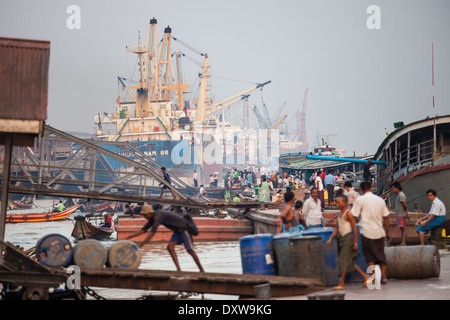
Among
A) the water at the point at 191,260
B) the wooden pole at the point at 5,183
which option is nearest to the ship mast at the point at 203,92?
the water at the point at 191,260

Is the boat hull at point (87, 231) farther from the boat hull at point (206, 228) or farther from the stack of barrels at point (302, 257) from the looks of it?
the stack of barrels at point (302, 257)

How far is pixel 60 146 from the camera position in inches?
4414

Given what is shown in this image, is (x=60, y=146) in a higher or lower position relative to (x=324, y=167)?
higher

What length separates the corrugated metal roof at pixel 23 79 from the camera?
1151cm

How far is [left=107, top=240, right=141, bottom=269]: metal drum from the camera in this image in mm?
12508

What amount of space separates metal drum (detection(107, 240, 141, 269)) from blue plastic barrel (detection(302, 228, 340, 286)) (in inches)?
133

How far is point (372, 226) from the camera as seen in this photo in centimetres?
1177

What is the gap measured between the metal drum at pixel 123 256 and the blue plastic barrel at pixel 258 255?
2168 mm

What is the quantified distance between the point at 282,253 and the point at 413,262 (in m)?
2.71

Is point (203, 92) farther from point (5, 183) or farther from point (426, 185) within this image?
point (5, 183)

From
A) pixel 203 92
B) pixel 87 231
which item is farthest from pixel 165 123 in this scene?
pixel 87 231

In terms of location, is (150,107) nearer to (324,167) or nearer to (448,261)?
(324,167)
